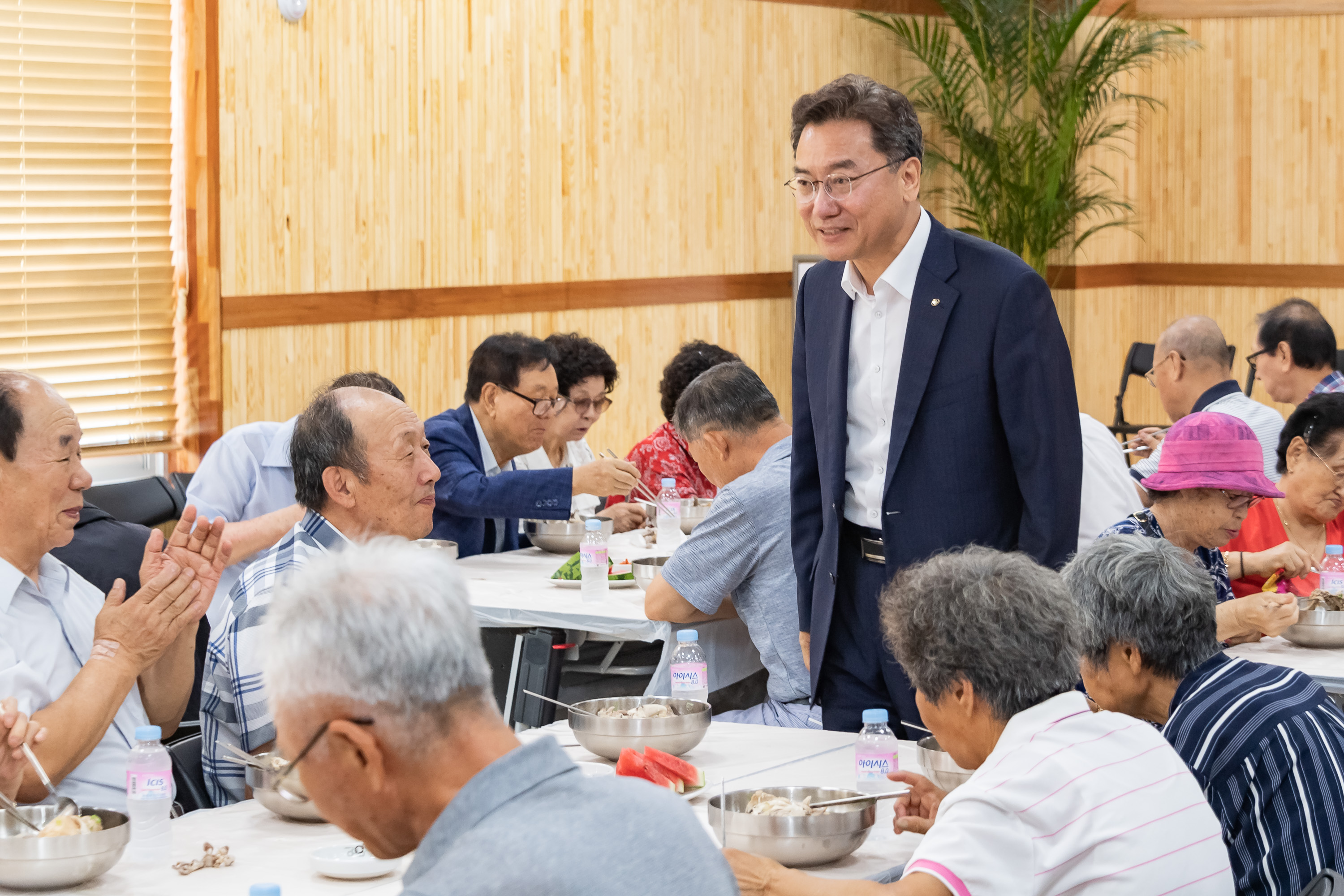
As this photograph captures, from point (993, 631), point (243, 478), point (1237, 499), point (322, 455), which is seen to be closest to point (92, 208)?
point (243, 478)

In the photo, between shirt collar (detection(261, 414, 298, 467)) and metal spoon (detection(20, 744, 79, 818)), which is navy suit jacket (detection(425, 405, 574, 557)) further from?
metal spoon (detection(20, 744, 79, 818))

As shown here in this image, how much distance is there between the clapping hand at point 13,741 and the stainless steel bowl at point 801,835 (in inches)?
43.8

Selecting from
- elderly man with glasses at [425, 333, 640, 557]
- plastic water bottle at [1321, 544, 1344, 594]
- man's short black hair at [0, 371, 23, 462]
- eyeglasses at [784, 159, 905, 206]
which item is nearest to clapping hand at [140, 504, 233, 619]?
man's short black hair at [0, 371, 23, 462]

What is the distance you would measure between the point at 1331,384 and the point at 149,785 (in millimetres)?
5182

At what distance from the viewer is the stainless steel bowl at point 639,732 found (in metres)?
2.66

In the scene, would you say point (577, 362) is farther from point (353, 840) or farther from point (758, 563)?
point (353, 840)

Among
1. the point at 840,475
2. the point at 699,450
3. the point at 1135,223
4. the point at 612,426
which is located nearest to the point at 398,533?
the point at 840,475

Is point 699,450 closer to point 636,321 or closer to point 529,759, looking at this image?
point 529,759

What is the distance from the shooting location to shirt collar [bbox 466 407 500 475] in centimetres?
524

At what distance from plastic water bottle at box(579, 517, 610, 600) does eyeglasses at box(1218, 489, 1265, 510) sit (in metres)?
1.75

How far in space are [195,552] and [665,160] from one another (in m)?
5.82

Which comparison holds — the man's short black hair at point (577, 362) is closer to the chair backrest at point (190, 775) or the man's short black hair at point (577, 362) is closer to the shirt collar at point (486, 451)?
the shirt collar at point (486, 451)

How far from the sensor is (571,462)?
6.00 m

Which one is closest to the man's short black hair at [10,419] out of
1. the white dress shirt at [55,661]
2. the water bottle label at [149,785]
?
the white dress shirt at [55,661]
